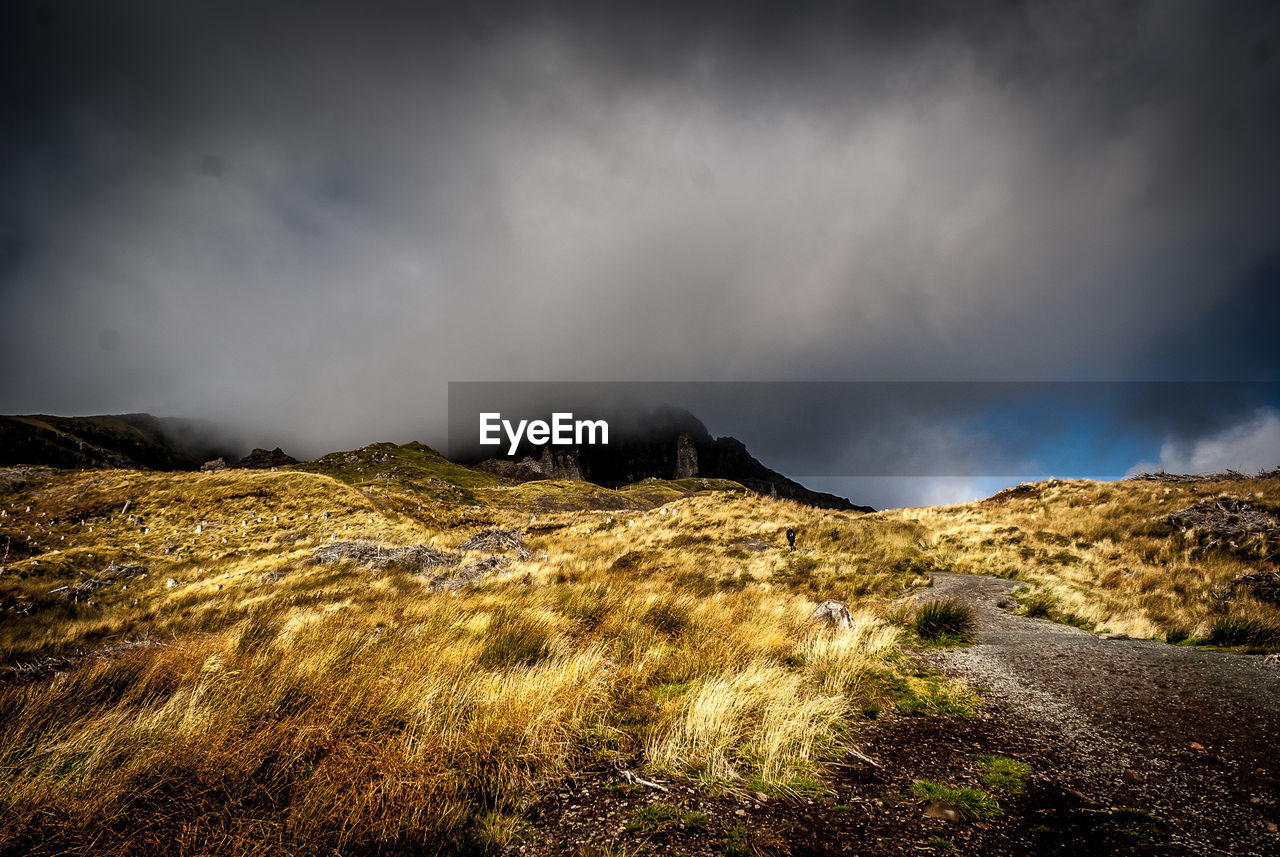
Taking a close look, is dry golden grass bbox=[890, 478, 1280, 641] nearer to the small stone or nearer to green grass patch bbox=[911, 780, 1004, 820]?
green grass patch bbox=[911, 780, 1004, 820]

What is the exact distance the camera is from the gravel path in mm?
2633

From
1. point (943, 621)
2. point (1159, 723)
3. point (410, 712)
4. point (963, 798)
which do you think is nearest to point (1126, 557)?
point (943, 621)

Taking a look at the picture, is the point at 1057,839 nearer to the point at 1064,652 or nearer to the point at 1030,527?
the point at 1064,652

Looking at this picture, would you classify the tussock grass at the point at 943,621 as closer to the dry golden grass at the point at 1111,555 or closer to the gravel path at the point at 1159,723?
the gravel path at the point at 1159,723

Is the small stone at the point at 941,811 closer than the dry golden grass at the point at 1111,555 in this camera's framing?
Yes

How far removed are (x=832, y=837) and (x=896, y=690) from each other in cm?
294

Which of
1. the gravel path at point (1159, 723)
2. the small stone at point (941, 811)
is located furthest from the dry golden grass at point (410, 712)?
the gravel path at point (1159, 723)

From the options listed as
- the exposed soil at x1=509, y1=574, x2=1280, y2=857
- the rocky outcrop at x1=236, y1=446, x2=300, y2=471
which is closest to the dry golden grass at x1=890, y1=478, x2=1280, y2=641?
the exposed soil at x1=509, y1=574, x2=1280, y2=857

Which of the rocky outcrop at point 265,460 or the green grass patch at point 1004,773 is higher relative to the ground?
the green grass patch at point 1004,773

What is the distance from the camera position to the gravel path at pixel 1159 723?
2633 millimetres

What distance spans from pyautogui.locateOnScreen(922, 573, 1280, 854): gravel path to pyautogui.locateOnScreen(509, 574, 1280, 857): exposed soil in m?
0.01

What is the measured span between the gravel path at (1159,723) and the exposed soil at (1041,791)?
0.04 ft

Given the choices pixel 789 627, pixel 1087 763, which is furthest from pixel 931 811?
pixel 789 627

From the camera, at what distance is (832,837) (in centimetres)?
259
